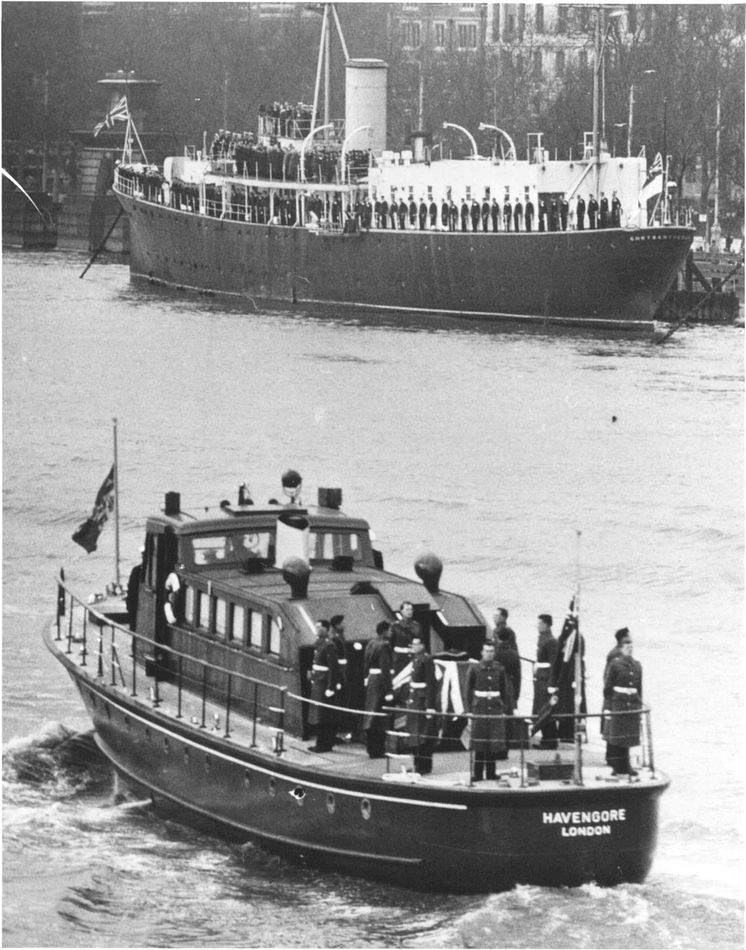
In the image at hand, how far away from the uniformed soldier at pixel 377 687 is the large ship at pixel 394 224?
54712 mm

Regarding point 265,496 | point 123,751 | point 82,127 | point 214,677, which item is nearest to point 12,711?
point 123,751

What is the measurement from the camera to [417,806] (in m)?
19.1

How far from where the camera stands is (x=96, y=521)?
85.6 ft

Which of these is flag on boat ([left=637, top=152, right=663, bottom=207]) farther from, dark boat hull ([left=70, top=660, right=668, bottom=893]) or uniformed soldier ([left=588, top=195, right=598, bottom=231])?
dark boat hull ([left=70, top=660, right=668, bottom=893])

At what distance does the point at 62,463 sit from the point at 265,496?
249 inches

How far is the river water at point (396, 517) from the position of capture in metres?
19.6

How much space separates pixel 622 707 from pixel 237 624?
4.63m

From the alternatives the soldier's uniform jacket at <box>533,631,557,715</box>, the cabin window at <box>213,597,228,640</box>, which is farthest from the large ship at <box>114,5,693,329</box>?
the soldier's uniform jacket at <box>533,631,557,715</box>

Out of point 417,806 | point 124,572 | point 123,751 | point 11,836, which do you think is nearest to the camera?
point 417,806

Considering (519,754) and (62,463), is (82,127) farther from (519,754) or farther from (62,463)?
(519,754)

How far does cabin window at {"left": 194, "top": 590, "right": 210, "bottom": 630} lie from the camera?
22.7 metres

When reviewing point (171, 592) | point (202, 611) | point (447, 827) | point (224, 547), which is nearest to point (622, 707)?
point (447, 827)

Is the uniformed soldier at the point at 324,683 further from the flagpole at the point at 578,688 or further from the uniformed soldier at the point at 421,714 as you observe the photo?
the flagpole at the point at 578,688

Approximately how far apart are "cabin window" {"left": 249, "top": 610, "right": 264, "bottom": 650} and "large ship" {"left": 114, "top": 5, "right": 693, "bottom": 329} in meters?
53.0
